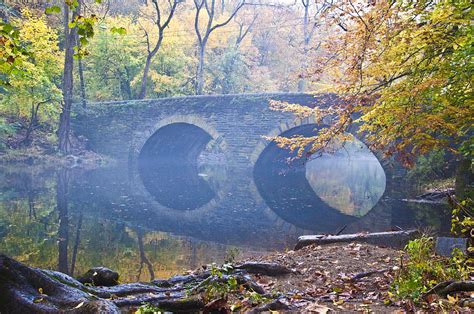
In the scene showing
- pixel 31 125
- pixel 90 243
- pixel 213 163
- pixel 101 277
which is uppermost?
pixel 31 125

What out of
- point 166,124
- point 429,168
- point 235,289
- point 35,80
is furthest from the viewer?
point 166,124

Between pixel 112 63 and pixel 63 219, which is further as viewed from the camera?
pixel 112 63

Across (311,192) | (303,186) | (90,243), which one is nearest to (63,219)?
(90,243)

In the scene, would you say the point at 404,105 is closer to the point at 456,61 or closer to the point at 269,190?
the point at 456,61

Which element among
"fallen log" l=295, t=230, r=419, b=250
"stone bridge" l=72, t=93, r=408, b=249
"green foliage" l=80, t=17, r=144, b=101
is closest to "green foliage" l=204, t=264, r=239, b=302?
"fallen log" l=295, t=230, r=419, b=250

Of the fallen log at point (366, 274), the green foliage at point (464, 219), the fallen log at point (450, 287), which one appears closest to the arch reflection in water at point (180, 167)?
the fallen log at point (366, 274)

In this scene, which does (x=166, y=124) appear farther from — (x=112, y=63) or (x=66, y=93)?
(x=112, y=63)

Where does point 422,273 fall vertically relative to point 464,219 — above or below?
below

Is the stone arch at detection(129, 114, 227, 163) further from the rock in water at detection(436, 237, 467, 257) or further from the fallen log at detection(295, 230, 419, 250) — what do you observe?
the rock in water at detection(436, 237, 467, 257)

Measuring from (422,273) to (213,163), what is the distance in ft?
79.2

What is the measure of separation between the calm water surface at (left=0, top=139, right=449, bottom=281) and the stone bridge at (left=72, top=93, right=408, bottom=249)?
0.07m

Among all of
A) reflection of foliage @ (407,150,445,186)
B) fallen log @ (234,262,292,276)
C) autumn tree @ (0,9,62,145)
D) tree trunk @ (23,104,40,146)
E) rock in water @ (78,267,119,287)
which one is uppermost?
autumn tree @ (0,9,62,145)

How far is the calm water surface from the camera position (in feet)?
23.3

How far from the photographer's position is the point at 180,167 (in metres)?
23.4
